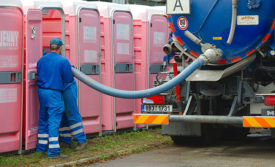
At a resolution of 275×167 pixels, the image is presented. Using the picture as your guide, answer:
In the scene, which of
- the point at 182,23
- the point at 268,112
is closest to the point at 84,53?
the point at 182,23

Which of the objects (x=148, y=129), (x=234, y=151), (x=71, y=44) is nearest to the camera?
(x=234, y=151)

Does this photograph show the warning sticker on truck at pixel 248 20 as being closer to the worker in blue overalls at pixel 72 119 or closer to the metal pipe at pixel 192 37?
the metal pipe at pixel 192 37

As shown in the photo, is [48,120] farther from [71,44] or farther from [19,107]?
[71,44]

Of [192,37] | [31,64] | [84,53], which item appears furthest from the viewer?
[84,53]

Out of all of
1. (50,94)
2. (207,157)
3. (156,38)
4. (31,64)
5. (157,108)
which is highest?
(156,38)

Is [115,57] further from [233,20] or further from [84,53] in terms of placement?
[233,20]

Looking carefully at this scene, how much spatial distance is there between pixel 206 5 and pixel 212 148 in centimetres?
247

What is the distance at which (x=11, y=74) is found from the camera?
30.1 feet

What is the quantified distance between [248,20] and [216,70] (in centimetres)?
100

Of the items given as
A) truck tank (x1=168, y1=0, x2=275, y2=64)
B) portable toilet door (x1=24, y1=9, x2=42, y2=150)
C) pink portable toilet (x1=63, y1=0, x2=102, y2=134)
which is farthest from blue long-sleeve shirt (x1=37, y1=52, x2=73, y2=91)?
truck tank (x1=168, y1=0, x2=275, y2=64)

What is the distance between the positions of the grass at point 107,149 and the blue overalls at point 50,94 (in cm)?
30

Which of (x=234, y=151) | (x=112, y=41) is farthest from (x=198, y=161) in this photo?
(x=112, y=41)

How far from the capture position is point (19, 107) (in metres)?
9.34

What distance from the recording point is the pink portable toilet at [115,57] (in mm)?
11672
